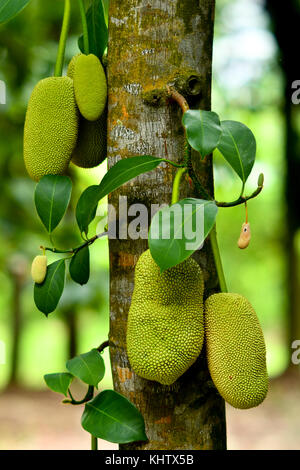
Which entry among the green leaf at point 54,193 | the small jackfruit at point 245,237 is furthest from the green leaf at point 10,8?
the small jackfruit at point 245,237

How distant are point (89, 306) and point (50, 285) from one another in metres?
1.71

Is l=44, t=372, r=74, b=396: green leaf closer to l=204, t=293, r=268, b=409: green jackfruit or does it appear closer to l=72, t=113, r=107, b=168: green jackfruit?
l=204, t=293, r=268, b=409: green jackfruit

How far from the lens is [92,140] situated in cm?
81

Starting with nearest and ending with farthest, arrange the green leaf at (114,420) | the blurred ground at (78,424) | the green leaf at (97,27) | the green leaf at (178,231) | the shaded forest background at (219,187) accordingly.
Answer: the green leaf at (178,231) < the green leaf at (114,420) < the green leaf at (97,27) < the shaded forest background at (219,187) < the blurred ground at (78,424)

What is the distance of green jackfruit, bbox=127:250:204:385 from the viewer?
59 cm

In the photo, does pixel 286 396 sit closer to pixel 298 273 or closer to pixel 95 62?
pixel 298 273

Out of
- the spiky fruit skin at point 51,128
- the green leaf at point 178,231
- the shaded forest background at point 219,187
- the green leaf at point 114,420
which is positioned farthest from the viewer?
the shaded forest background at point 219,187

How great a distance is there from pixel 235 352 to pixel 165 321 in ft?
0.31

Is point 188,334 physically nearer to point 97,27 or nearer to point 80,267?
point 80,267

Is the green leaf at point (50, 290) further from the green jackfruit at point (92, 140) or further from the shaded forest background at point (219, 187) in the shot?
the shaded forest background at point (219, 187)

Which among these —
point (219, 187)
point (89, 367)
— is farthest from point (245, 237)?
point (219, 187)

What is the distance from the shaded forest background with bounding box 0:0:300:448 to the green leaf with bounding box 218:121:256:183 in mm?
1473

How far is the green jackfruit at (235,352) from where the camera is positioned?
2.02ft

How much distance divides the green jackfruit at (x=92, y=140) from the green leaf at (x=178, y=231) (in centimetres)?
27
